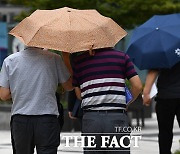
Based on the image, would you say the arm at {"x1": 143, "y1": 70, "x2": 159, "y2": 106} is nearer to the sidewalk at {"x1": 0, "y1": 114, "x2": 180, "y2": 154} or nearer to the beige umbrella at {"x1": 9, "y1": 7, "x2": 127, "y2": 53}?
the sidewalk at {"x1": 0, "y1": 114, "x2": 180, "y2": 154}

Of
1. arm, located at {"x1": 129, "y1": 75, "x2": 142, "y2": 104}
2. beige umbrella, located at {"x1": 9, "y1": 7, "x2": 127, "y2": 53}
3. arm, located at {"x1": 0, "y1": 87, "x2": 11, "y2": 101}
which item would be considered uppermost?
beige umbrella, located at {"x1": 9, "y1": 7, "x2": 127, "y2": 53}

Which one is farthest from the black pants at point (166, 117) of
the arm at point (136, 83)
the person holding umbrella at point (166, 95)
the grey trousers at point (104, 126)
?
the grey trousers at point (104, 126)

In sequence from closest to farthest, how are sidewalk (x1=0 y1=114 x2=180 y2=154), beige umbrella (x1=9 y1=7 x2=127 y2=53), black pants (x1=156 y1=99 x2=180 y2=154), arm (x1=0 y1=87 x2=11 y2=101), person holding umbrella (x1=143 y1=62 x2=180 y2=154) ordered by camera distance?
beige umbrella (x1=9 y1=7 x2=127 y2=53) → arm (x1=0 y1=87 x2=11 y2=101) → person holding umbrella (x1=143 y1=62 x2=180 y2=154) → black pants (x1=156 y1=99 x2=180 y2=154) → sidewalk (x1=0 y1=114 x2=180 y2=154)

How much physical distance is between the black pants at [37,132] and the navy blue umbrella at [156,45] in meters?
2.42

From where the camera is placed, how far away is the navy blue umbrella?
9430 mm

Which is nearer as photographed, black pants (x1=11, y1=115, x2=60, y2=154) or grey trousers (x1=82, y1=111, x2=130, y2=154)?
grey trousers (x1=82, y1=111, x2=130, y2=154)

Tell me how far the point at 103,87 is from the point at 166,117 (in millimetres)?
2823

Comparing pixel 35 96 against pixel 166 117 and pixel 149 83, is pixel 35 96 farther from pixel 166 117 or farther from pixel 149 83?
pixel 166 117

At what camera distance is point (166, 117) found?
963 centimetres

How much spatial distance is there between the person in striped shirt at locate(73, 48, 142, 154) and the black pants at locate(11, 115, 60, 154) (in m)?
0.35

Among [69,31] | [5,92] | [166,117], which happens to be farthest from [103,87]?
[166,117]

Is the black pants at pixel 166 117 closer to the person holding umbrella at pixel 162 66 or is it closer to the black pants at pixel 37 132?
the person holding umbrella at pixel 162 66

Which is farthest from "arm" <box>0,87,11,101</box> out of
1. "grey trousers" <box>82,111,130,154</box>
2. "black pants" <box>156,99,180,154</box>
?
"black pants" <box>156,99,180,154</box>

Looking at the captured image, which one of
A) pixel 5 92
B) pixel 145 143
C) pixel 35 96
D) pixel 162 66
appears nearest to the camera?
pixel 35 96
